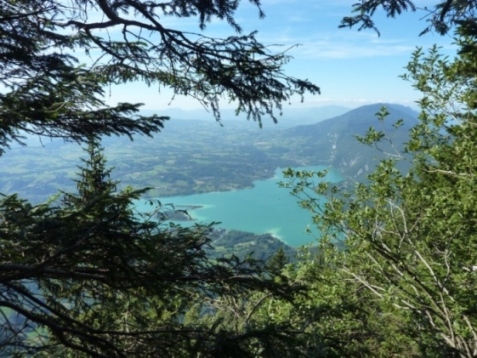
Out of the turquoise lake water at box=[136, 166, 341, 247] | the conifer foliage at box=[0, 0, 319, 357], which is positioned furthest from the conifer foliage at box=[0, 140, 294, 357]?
the turquoise lake water at box=[136, 166, 341, 247]

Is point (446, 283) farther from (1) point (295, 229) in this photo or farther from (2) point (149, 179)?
(2) point (149, 179)

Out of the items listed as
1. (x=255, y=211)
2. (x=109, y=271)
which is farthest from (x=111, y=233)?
(x=255, y=211)

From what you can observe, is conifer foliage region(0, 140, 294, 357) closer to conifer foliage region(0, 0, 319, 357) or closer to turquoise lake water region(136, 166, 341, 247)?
conifer foliage region(0, 0, 319, 357)

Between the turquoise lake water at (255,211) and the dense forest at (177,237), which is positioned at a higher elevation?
the dense forest at (177,237)

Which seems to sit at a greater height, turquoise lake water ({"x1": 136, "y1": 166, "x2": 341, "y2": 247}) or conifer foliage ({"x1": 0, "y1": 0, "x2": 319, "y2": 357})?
conifer foliage ({"x1": 0, "y1": 0, "x2": 319, "y2": 357})

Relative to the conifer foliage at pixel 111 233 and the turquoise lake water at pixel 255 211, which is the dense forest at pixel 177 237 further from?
the turquoise lake water at pixel 255 211

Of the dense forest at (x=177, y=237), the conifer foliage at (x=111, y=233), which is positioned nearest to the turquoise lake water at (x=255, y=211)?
the dense forest at (x=177, y=237)

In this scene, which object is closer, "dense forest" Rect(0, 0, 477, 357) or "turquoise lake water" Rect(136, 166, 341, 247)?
"dense forest" Rect(0, 0, 477, 357)

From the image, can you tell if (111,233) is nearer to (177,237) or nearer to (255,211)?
(177,237)

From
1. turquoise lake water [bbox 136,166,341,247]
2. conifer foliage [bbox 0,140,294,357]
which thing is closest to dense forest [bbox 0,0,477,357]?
conifer foliage [bbox 0,140,294,357]
